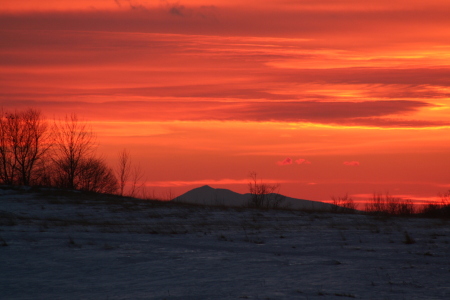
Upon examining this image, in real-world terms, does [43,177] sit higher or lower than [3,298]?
higher

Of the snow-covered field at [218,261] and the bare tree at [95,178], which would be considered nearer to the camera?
the snow-covered field at [218,261]

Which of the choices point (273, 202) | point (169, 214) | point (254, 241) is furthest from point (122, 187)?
point (254, 241)

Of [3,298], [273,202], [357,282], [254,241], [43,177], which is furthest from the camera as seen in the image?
[43,177]

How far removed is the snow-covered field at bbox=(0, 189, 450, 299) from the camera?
9.30m

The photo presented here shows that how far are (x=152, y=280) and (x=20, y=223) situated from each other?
12400 mm

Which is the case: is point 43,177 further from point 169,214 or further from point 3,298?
point 3,298

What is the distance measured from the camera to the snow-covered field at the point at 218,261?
9.30m


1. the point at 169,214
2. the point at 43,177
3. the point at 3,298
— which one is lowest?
the point at 3,298

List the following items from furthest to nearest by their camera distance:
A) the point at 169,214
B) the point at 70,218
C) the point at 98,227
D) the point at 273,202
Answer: the point at 273,202
the point at 169,214
the point at 70,218
the point at 98,227

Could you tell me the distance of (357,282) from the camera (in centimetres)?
984

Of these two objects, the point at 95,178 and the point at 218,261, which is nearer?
the point at 218,261

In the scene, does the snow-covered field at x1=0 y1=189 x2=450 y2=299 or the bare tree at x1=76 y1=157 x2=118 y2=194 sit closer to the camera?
the snow-covered field at x1=0 y1=189 x2=450 y2=299

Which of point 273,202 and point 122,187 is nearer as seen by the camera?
point 273,202

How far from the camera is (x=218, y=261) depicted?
41.0 feet
